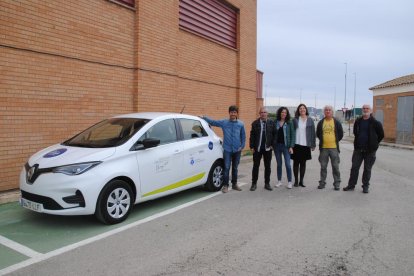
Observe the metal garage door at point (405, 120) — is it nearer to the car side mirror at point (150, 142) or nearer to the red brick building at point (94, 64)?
the red brick building at point (94, 64)

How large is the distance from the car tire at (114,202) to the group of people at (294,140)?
8.62 ft

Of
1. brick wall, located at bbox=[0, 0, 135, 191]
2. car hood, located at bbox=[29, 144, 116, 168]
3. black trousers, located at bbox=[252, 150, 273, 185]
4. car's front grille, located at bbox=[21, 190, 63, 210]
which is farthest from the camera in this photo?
black trousers, located at bbox=[252, 150, 273, 185]

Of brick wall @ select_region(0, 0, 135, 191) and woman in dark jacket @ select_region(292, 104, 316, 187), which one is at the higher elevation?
brick wall @ select_region(0, 0, 135, 191)

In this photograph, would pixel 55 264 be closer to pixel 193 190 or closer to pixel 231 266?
pixel 231 266

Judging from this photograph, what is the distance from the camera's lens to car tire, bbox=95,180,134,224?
5.03 m

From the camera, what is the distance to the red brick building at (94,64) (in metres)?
6.53

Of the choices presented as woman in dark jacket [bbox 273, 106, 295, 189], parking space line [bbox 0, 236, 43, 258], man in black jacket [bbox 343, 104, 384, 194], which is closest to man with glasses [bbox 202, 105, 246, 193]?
woman in dark jacket [bbox 273, 106, 295, 189]

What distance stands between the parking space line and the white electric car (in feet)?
1.69

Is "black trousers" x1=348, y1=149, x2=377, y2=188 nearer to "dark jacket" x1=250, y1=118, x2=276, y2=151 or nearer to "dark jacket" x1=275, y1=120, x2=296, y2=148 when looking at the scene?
"dark jacket" x1=275, y1=120, x2=296, y2=148

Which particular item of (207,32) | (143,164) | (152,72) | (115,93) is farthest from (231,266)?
(207,32)

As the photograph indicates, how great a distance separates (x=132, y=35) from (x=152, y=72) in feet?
3.37

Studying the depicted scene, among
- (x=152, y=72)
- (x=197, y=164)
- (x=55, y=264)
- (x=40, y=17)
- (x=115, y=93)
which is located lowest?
(x=55, y=264)

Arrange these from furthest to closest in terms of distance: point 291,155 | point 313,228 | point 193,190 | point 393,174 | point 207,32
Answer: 1. point 207,32
2. point 393,174
3. point 291,155
4. point 193,190
5. point 313,228

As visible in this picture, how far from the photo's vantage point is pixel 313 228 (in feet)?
17.1
